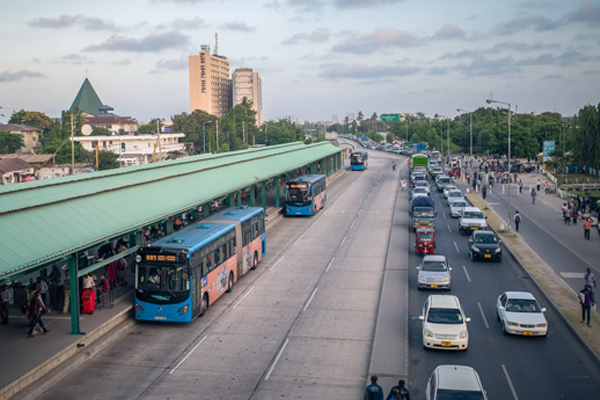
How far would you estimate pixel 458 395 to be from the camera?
44.8 feet

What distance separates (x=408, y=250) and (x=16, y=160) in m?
55.8

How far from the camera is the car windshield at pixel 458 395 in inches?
534

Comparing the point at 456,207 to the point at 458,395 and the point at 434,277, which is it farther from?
the point at 458,395

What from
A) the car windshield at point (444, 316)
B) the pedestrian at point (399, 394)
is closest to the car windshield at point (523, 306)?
the car windshield at point (444, 316)

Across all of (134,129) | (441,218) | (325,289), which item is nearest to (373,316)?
(325,289)

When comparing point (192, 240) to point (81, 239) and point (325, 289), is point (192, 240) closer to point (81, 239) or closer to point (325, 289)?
point (81, 239)

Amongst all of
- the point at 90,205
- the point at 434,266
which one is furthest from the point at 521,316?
the point at 90,205

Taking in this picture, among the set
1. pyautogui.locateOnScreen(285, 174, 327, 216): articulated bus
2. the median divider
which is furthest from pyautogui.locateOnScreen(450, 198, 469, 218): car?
pyautogui.locateOnScreen(285, 174, 327, 216): articulated bus

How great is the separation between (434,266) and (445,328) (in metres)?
8.46

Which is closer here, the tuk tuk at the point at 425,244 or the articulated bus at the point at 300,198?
the tuk tuk at the point at 425,244

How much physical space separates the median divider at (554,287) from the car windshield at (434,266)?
4084mm

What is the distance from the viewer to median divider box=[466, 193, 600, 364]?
2038cm

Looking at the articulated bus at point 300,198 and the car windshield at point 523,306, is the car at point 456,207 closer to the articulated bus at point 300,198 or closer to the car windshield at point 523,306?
the articulated bus at point 300,198

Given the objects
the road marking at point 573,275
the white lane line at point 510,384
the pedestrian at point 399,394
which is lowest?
the white lane line at point 510,384
